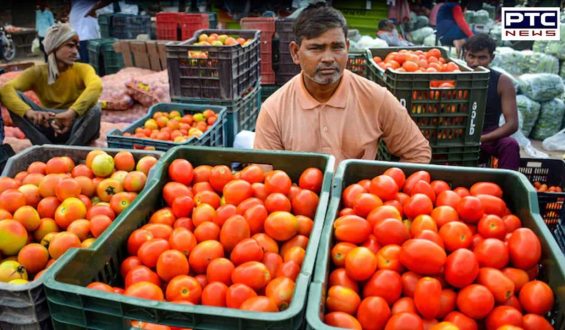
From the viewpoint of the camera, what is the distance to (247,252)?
1655 millimetres

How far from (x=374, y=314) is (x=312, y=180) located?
753 millimetres

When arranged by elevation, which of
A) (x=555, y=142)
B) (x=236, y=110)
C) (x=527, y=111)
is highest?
(x=236, y=110)

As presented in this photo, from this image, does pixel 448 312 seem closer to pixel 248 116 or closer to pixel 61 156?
pixel 61 156

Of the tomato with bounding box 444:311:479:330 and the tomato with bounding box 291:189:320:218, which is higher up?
the tomato with bounding box 291:189:320:218

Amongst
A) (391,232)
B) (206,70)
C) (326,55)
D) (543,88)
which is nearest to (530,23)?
(543,88)

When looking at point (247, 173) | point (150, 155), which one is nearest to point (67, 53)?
point (150, 155)

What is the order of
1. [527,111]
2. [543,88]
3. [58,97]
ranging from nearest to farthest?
[58,97]
[527,111]
[543,88]

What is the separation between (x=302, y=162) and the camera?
2.21 meters

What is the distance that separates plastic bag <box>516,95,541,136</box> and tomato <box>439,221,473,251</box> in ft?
21.6

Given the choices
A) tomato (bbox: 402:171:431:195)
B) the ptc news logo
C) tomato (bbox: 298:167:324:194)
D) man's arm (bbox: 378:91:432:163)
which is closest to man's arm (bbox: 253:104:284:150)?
man's arm (bbox: 378:91:432:163)

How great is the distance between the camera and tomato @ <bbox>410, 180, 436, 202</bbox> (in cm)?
189

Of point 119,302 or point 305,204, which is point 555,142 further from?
point 119,302

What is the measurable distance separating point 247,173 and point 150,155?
74 cm

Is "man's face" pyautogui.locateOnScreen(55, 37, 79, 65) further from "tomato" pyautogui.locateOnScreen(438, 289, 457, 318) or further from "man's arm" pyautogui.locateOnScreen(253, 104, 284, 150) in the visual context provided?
"tomato" pyautogui.locateOnScreen(438, 289, 457, 318)
